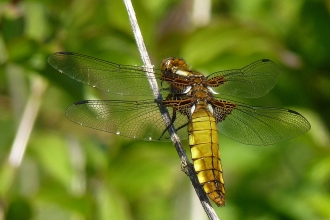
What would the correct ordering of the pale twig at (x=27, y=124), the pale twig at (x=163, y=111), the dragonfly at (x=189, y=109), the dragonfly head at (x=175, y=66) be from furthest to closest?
the pale twig at (x=27, y=124) < the dragonfly head at (x=175, y=66) < the dragonfly at (x=189, y=109) < the pale twig at (x=163, y=111)

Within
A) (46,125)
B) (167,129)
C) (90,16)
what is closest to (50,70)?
(90,16)

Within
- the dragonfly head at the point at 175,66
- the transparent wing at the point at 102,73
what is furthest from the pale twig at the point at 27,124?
the dragonfly head at the point at 175,66

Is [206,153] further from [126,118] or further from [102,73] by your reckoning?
[102,73]

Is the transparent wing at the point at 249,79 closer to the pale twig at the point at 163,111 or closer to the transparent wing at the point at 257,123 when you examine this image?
the transparent wing at the point at 257,123

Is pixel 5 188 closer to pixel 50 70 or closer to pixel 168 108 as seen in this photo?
pixel 50 70

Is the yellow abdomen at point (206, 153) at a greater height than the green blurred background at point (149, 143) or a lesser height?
lesser

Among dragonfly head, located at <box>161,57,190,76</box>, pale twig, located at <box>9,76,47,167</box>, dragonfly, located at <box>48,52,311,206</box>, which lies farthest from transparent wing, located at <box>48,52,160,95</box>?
pale twig, located at <box>9,76,47,167</box>

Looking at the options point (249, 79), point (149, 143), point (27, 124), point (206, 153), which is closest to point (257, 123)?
point (249, 79)

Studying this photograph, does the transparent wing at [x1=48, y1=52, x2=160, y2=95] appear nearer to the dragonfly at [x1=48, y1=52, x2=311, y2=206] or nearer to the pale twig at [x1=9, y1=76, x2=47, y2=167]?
the dragonfly at [x1=48, y1=52, x2=311, y2=206]

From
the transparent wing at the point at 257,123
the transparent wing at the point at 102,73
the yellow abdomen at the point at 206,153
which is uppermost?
the transparent wing at the point at 102,73
